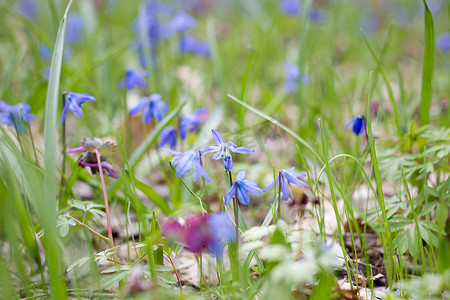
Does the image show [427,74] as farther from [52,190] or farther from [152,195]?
[52,190]

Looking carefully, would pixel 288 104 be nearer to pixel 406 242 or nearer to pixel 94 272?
pixel 406 242

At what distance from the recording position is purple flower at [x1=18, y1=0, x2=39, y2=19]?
576 cm

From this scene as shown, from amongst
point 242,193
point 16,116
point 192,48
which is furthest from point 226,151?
point 192,48

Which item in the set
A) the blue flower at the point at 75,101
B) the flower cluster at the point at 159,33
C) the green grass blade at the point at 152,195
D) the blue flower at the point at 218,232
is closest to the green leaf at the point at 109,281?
the blue flower at the point at 218,232

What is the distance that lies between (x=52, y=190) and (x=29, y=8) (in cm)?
592

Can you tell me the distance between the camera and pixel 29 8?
238 inches

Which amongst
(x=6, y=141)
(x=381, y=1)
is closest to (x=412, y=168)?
(x=6, y=141)

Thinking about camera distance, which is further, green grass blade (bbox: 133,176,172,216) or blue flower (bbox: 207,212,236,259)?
green grass blade (bbox: 133,176,172,216)

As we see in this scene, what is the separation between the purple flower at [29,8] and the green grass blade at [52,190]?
508 centimetres

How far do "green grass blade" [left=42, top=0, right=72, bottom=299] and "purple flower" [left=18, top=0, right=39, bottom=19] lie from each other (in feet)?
16.7

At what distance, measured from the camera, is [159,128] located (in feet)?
5.37

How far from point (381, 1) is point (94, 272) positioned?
6.74 m

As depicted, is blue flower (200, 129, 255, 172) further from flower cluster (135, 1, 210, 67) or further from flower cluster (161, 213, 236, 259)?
flower cluster (135, 1, 210, 67)

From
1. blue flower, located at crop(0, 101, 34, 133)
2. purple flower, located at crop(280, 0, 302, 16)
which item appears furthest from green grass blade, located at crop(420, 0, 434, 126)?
purple flower, located at crop(280, 0, 302, 16)
